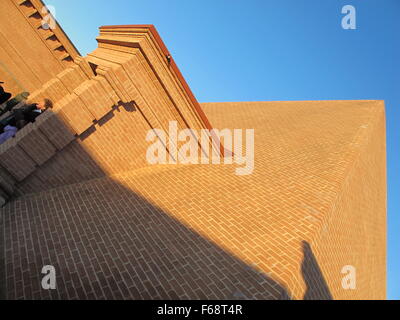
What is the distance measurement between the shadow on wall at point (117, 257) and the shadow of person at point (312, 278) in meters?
0.02

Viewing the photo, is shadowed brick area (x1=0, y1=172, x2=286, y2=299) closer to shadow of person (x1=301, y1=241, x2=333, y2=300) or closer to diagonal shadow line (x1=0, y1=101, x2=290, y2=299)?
diagonal shadow line (x1=0, y1=101, x2=290, y2=299)

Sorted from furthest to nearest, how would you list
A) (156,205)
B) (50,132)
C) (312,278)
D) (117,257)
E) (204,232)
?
(156,205) → (50,132) → (204,232) → (117,257) → (312,278)

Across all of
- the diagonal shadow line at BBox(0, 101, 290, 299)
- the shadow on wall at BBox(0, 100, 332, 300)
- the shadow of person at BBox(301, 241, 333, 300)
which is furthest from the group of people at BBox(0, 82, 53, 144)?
the shadow of person at BBox(301, 241, 333, 300)

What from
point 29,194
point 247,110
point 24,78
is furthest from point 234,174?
point 24,78

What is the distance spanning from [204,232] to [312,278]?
2160mm

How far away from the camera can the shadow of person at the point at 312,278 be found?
446 centimetres

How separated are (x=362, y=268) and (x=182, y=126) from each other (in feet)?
22.5

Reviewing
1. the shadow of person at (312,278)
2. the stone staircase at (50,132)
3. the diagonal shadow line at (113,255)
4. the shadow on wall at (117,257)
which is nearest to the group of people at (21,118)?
the stone staircase at (50,132)

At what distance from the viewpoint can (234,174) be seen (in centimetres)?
766

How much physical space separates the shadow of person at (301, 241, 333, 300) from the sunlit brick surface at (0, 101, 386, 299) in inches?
0.7

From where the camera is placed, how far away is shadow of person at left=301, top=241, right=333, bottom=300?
4.46 metres

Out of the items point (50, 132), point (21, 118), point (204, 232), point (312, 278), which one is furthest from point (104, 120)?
point (312, 278)

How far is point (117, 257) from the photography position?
15.9 feet

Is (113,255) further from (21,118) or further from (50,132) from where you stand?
(21,118)
